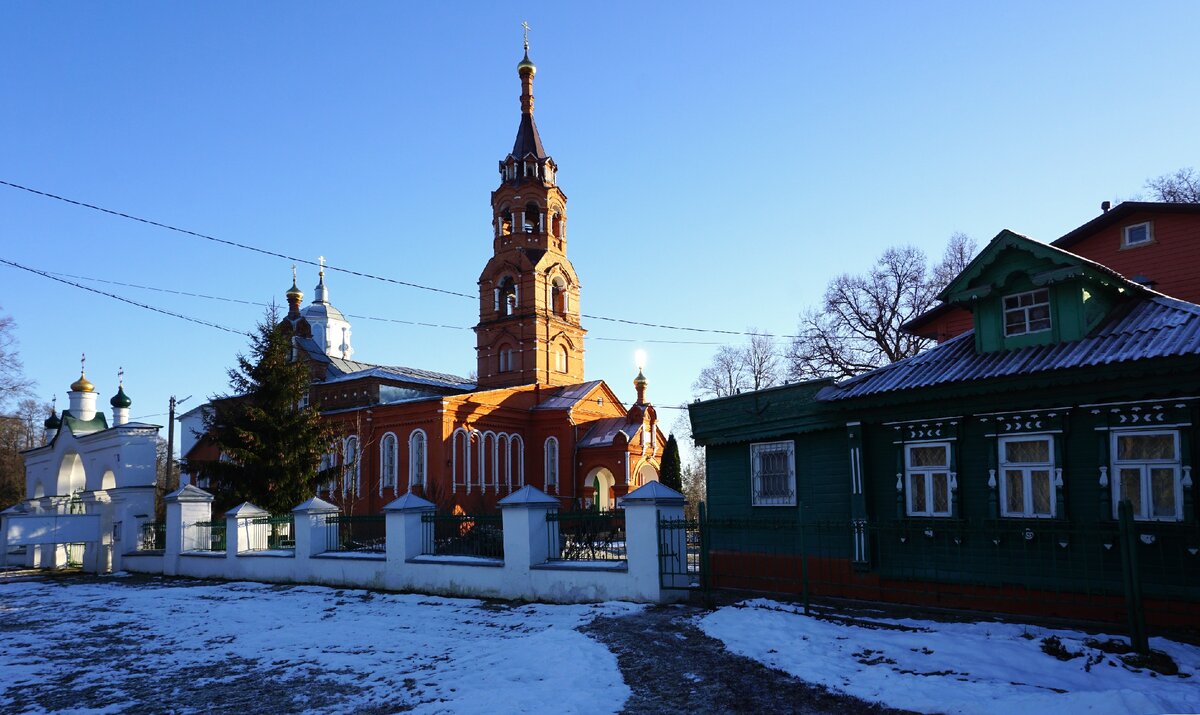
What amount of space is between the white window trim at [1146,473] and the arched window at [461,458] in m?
25.8

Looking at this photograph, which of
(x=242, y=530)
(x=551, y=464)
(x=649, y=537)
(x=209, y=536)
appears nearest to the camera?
(x=649, y=537)

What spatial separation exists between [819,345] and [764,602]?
2808 centimetres

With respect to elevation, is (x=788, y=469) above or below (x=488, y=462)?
above

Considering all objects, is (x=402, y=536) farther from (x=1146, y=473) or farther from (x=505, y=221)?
(x=505, y=221)

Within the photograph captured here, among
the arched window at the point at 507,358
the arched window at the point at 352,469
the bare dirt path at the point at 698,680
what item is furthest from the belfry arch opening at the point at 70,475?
the bare dirt path at the point at 698,680

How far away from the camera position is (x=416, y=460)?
33.7m

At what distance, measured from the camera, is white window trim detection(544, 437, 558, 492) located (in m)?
36.9

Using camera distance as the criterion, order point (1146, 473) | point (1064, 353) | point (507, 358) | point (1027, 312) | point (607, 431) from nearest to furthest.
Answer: point (1146, 473), point (1064, 353), point (1027, 312), point (607, 431), point (507, 358)

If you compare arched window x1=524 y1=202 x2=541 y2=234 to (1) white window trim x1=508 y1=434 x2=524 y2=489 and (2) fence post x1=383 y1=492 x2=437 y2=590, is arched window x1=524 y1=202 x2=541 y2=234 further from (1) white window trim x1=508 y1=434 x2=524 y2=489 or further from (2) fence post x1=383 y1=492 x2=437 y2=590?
(2) fence post x1=383 y1=492 x2=437 y2=590

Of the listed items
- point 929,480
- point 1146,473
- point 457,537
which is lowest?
point 457,537

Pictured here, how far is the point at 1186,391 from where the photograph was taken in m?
9.82

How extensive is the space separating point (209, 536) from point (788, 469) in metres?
14.8

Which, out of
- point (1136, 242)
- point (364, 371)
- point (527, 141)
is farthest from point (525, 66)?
point (1136, 242)

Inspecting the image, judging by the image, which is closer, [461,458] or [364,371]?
[461,458]
